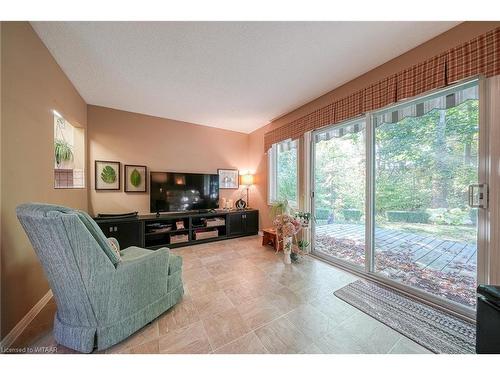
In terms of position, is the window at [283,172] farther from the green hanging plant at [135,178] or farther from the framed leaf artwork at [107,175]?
the framed leaf artwork at [107,175]

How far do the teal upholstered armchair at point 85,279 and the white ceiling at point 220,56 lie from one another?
1.57 meters

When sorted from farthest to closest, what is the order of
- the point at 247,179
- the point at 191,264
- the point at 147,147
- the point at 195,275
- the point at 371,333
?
the point at 247,179 < the point at 147,147 < the point at 191,264 < the point at 195,275 < the point at 371,333

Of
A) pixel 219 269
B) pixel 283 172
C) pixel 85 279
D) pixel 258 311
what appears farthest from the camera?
pixel 283 172

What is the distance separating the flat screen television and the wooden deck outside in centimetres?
258

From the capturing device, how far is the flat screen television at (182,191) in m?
3.26

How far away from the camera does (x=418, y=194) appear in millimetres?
1864

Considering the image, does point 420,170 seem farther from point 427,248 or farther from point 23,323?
point 23,323

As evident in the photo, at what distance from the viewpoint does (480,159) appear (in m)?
1.41

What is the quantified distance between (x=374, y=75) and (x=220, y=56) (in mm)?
1732

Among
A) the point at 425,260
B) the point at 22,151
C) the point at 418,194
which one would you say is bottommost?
the point at 425,260

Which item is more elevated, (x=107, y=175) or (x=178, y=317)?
(x=107, y=175)

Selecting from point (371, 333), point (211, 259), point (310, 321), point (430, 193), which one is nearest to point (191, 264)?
point (211, 259)

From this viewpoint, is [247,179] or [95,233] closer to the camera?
[95,233]
